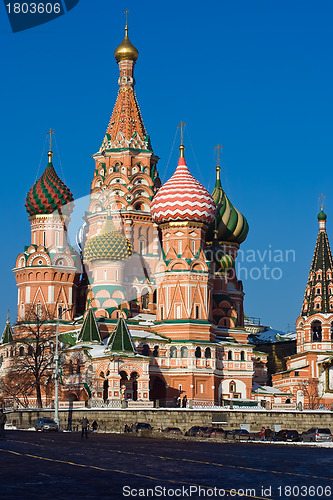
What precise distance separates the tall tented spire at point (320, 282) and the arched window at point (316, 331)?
838mm

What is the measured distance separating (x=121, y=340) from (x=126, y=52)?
2460 cm

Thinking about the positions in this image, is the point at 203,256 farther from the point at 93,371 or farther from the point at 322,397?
the point at 322,397

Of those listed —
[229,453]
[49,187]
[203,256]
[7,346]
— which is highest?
[49,187]

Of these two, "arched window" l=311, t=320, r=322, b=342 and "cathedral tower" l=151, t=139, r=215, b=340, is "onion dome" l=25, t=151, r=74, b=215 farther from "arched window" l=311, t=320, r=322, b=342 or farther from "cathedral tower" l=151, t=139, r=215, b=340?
"arched window" l=311, t=320, r=322, b=342

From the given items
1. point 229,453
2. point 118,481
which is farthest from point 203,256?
point 118,481

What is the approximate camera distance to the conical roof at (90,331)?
188ft

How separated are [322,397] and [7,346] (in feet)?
76.9

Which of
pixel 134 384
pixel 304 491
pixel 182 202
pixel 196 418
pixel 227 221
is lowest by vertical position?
pixel 304 491

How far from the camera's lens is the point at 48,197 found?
6450 cm

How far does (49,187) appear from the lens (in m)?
64.9

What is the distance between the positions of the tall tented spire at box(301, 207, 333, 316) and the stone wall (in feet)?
73.3

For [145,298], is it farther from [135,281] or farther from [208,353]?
[208,353]

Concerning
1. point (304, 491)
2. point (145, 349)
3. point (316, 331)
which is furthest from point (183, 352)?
point (304, 491)

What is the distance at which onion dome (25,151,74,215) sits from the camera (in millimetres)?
64500
